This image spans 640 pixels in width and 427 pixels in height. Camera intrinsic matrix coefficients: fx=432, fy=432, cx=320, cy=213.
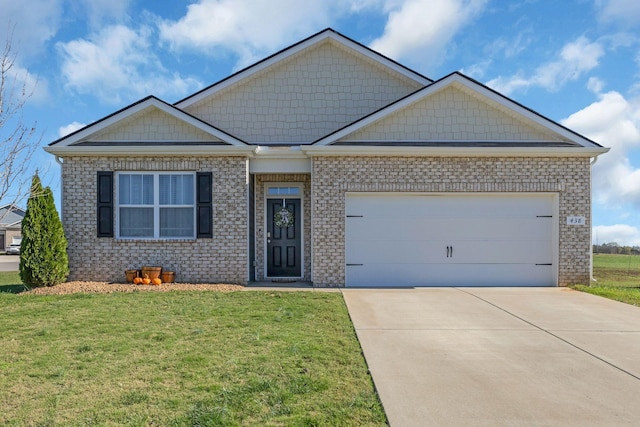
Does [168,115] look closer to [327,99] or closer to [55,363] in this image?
[327,99]

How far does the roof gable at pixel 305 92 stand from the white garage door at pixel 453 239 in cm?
349

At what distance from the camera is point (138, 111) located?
35.9 feet

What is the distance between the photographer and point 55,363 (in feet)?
16.4

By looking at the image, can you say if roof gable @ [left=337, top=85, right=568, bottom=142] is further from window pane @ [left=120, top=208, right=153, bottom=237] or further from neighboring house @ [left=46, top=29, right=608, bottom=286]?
window pane @ [left=120, top=208, right=153, bottom=237]

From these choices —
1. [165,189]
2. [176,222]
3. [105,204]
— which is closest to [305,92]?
[165,189]

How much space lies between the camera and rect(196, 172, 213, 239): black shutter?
1090 centimetres

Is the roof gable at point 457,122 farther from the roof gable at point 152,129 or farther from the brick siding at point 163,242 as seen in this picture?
the roof gable at point 152,129

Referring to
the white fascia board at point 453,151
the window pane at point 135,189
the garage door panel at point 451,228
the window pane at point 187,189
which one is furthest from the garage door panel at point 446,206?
the window pane at point 135,189

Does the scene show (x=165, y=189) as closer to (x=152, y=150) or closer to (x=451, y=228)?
(x=152, y=150)

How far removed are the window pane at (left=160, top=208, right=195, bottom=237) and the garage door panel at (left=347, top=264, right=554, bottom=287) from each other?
4243 millimetres

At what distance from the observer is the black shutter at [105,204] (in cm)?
1091

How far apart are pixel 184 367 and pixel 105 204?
24.6 ft

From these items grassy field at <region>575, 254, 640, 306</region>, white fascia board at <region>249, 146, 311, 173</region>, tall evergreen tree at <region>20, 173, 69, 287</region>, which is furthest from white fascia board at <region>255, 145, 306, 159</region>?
grassy field at <region>575, 254, 640, 306</region>

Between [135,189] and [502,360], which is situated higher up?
[135,189]
